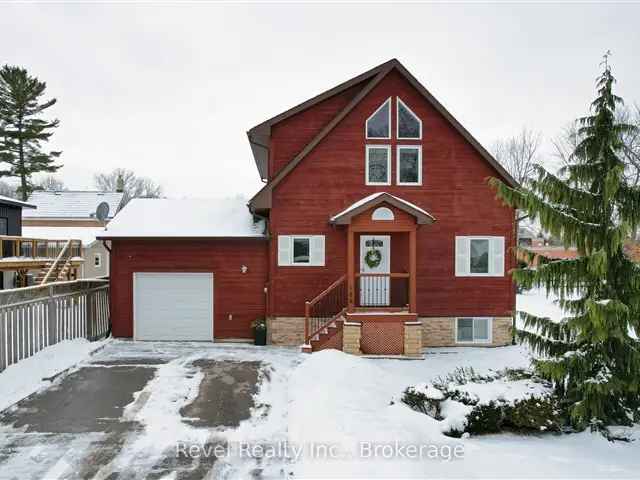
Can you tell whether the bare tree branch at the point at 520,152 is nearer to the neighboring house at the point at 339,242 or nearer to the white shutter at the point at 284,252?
the neighboring house at the point at 339,242

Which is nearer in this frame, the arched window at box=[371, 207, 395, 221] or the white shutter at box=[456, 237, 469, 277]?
the arched window at box=[371, 207, 395, 221]

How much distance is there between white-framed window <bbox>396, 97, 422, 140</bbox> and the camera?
13.1 m

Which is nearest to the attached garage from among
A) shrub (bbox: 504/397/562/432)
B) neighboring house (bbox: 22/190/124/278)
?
shrub (bbox: 504/397/562/432)

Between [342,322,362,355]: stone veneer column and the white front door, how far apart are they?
180 cm

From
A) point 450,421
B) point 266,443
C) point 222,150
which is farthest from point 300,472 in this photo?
point 222,150

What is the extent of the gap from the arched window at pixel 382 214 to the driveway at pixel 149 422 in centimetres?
440

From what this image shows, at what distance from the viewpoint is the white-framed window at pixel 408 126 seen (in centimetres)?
1309

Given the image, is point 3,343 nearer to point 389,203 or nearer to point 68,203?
point 389,203

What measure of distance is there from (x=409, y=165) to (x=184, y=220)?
7294mm

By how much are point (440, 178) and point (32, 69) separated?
116 feet

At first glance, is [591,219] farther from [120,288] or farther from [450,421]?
[120,288]

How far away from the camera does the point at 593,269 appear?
21.3 ft

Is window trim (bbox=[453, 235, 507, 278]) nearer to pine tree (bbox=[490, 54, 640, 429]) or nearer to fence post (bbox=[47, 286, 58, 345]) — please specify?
pine tree (bbox=[490, 54, 640, 429])

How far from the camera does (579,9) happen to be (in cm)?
1494
